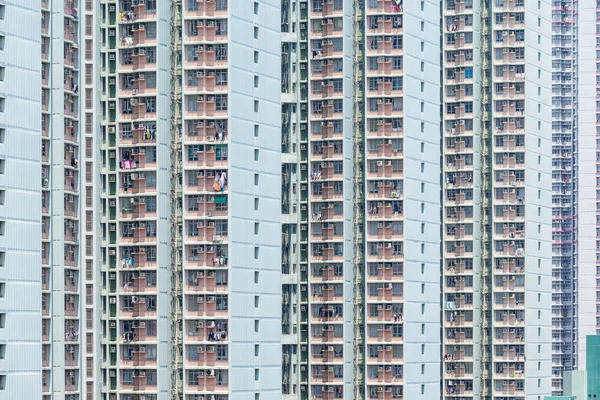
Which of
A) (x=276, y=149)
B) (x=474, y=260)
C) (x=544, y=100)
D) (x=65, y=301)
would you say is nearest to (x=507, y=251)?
(x=474, y=260)

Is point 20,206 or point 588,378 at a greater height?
point 20,206

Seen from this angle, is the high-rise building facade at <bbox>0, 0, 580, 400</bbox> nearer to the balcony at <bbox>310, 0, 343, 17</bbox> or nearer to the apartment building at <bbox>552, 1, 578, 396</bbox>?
the balcony at <bbox>310, 0, 343, 17</bbox>

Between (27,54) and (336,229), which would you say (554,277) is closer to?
(336,229)

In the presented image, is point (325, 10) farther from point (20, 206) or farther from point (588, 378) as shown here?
point (588, 378)

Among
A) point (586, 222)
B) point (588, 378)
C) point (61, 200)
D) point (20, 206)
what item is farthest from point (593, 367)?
point (20, 206)

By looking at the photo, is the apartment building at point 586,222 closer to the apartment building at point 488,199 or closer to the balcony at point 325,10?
the apartment building at point 488,199

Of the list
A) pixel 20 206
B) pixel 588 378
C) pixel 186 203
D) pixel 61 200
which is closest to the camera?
pixel 20 206

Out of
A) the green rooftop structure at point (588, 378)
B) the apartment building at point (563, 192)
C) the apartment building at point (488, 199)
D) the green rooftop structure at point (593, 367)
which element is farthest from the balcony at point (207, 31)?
the green rooftop structure at point (593, 367)
